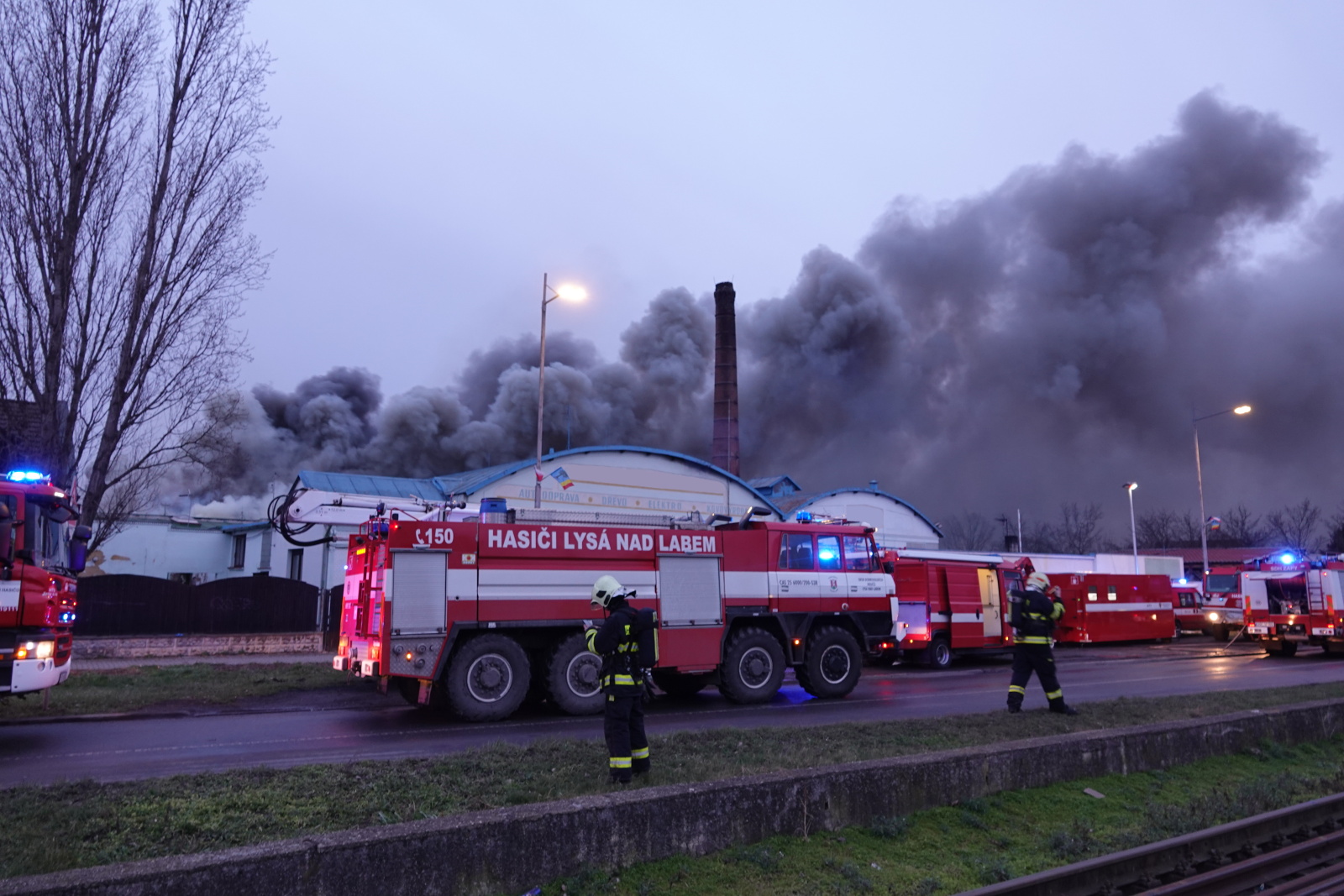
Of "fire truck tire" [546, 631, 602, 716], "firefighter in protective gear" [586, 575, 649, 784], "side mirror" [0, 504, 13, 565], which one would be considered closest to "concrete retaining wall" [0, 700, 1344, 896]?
"firefighter in protective gear" [586, 575, 649, 784]

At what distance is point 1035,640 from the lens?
1064 cm

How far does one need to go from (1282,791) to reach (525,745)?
252 inches

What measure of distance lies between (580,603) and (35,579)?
5872mm

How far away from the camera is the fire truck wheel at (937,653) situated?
67.4 ft

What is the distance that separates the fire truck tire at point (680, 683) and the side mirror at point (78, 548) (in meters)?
7.31

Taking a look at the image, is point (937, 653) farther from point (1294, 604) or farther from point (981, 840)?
point (981, 840)

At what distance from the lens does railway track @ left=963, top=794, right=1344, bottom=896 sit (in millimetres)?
5316

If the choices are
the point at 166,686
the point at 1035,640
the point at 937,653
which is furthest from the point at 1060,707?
the point at 166,686

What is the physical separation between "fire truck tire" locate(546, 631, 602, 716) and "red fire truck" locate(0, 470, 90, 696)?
5.33 metres

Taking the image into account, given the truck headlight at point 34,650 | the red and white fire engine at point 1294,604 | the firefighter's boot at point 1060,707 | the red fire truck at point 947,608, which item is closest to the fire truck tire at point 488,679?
the truck headlight at point 34,650

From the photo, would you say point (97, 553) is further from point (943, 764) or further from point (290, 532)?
point (943, 764)

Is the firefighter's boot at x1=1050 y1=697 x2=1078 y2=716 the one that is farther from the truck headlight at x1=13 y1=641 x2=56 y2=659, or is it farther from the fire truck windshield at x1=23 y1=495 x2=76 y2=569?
the fire truck windshield at x1=23 y1=495 x2=76 y2=569

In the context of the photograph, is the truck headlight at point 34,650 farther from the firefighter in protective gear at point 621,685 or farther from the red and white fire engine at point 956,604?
the red and white fire engine at point 956,604

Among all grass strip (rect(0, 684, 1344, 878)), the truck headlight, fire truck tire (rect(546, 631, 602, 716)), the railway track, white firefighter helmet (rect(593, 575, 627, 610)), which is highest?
white firefighter helmet (rect(593, 575, 627, 610))
